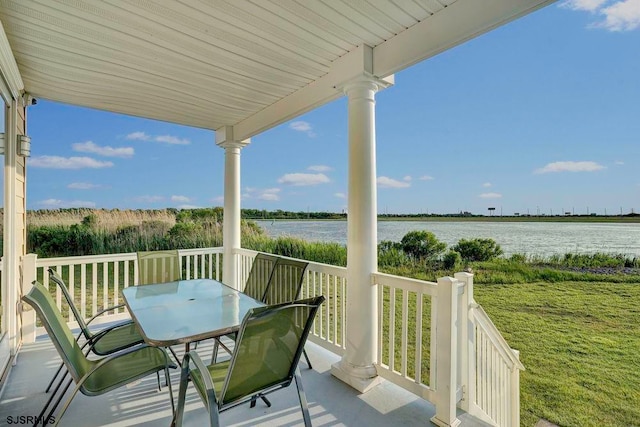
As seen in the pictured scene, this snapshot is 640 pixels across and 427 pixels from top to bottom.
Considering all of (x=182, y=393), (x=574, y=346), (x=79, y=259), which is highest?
(x=79, y=259)

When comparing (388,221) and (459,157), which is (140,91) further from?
(459,157)

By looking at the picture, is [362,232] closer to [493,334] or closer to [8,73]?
[493,334]

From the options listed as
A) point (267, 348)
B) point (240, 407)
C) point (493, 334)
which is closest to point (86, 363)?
point (240, 407)

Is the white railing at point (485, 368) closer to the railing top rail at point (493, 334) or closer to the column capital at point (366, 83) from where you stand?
the railing top rail at point (493, 334)

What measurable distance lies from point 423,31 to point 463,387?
2.61 metres

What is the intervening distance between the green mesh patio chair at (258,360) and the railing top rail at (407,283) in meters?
0.98

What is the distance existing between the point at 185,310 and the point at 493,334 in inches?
100

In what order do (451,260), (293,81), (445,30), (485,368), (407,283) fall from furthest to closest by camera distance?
(451,260)
(293,81)
(485,368)
(407,283)
(445,30)

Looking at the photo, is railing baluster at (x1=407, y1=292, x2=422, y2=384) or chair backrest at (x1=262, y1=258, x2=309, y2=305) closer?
railing baluster at (x1=407, y1=292, x2=422, y2=384)

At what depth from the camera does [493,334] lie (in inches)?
102

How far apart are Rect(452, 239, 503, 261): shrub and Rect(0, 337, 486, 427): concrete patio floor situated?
473 centimetres

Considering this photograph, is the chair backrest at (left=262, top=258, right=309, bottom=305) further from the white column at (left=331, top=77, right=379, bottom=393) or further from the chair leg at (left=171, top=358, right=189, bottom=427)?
the chair leg at (left=171, top=358, right=189, bottom=427)

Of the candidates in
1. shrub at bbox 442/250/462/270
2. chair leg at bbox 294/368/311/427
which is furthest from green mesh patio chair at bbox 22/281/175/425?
shrub at bbox 442/250/462/270

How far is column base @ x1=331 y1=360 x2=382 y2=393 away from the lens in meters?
2.54
